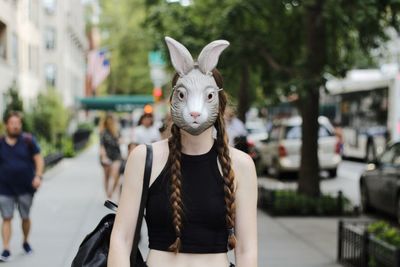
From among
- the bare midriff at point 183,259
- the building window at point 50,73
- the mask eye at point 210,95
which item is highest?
the building window at point 50,73

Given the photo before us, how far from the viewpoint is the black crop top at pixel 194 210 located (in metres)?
2.74

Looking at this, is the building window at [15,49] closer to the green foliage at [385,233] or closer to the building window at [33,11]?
the building window at [33,11]

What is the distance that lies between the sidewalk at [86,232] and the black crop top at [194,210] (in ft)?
14.7

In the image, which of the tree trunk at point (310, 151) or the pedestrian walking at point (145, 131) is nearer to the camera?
the pedestrian walking at point (145, 131)

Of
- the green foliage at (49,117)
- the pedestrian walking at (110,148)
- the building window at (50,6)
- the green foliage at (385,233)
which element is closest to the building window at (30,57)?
the building window at (50,6)

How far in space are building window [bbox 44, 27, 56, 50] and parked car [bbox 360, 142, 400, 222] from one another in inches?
1524

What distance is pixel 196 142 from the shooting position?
2.80m

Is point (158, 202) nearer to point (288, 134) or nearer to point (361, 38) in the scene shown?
point (361, 38)

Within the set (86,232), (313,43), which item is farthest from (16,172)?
(313,43)

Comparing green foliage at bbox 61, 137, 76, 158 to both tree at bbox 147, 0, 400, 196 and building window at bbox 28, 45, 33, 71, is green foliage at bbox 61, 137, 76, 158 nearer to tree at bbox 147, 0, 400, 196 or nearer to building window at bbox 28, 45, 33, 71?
building window at bbox 28, 45, 33, 71

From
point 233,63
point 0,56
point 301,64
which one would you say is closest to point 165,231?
point 301,64

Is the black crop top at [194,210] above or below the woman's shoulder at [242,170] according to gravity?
below

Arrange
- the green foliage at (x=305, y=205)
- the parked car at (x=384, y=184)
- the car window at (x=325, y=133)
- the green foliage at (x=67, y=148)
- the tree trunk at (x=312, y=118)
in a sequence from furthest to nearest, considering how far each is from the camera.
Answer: the green foliage at (x=67, y=148), the car window at (x=325, y=133), the tree trunk at (x=312, y=118), the green foliage at (x=305, y=205), the parked car at (x=384, y=184)

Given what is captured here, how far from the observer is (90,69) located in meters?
37.4
